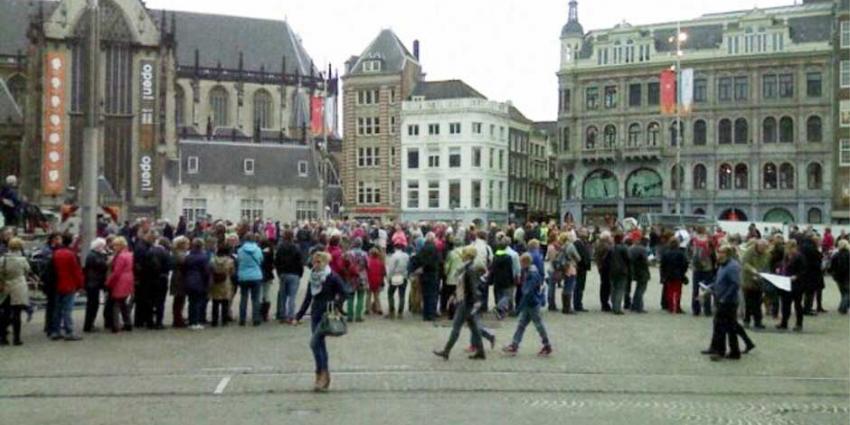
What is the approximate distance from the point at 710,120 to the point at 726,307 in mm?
54242

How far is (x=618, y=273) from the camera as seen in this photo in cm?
2216

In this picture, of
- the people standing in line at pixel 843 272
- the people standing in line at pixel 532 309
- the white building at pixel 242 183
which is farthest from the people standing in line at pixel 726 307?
the white building at pixel 242 183

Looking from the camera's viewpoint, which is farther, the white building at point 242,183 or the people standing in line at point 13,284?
the white building at point 242,183

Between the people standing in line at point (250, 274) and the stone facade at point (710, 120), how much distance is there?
47.5 m

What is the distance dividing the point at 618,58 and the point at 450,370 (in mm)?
58663

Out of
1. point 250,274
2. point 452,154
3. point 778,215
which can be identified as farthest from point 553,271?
point 452,154

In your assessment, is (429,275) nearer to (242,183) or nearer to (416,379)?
(416,379)

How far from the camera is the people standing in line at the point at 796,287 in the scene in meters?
19.4

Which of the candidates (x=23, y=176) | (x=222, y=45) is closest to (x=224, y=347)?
(x=23, y=176)

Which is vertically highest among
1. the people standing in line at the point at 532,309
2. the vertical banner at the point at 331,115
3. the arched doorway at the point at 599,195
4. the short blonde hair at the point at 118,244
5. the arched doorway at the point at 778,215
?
the vertical banner at the point at 331,115

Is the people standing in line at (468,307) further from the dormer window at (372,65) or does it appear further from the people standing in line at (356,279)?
the dormer window at (372,65)

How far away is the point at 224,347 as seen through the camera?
656 inches

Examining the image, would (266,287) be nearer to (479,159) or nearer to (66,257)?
(66,257)

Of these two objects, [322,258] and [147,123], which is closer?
[322,258]
